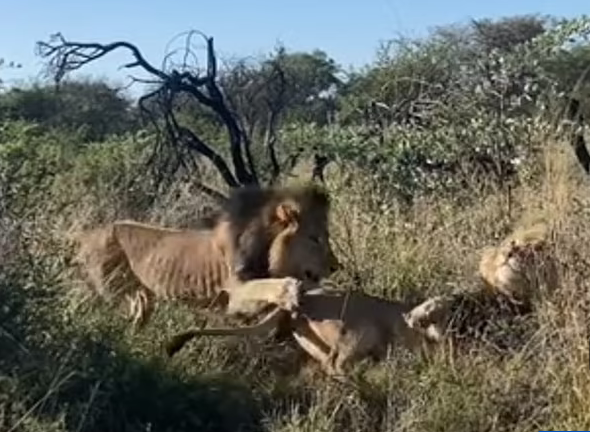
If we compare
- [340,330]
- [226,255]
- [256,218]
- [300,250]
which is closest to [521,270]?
[340,330]

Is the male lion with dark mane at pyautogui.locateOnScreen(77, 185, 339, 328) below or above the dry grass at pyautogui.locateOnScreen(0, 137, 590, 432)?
above

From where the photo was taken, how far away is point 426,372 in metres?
5.84

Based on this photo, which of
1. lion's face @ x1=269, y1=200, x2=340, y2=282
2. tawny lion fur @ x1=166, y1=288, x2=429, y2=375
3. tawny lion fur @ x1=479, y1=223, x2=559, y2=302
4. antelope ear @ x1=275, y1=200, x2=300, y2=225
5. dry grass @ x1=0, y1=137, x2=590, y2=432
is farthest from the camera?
antelope ear @ x1=275, y1=200, x2=300, y2=225

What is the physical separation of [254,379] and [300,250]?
2.96 ft

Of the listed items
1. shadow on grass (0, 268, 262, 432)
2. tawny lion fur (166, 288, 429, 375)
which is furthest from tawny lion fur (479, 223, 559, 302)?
shadow on grass (0, 268, 262, 432)

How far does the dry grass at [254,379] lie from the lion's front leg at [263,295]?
22cm

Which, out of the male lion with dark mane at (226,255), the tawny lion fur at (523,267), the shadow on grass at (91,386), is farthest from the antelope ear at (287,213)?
the shadow on grass at (91,386)

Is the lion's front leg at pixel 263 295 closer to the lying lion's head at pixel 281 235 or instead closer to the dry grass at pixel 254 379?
the lying lion's head at pixel 281 235

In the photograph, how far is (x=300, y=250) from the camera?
693cm

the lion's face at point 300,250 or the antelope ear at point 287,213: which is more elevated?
the antelope ear at point 287,213

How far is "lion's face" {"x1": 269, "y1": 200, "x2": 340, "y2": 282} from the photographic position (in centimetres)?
689

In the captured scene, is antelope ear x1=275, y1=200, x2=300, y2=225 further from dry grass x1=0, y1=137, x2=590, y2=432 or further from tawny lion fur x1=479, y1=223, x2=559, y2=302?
tawny lion fur x1=479, y1=223, x2=559, y2=302

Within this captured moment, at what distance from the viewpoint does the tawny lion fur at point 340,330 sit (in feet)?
20.5

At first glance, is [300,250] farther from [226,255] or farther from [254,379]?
[254,379]
